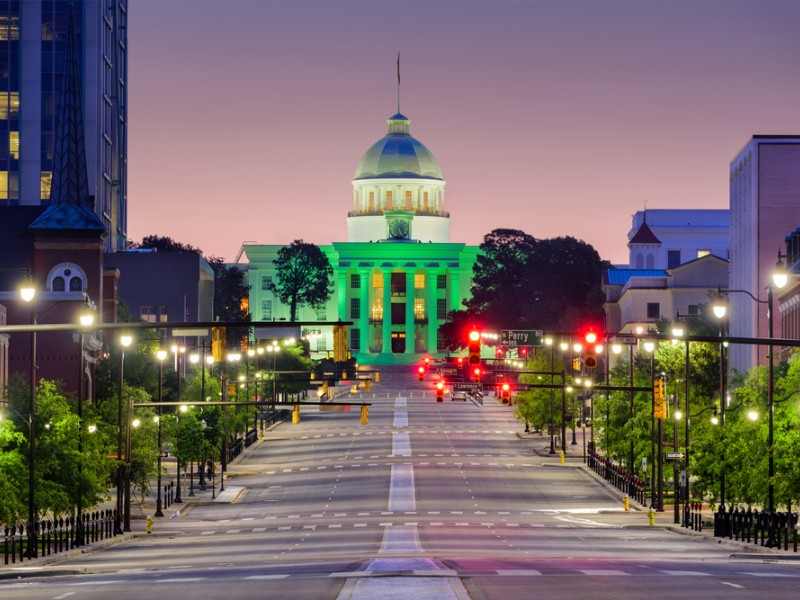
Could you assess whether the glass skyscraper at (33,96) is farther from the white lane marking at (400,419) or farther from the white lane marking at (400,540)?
the white lane marking at (400,540)

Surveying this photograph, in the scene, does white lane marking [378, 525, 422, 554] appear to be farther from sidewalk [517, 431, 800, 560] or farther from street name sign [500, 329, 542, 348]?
street name sign [500, 329, 542, 348]

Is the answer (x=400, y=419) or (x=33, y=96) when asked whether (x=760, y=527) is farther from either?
(x=33, y=96)

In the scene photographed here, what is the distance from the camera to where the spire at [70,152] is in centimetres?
12925

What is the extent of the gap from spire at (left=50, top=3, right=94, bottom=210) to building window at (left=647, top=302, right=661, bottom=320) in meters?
71.3

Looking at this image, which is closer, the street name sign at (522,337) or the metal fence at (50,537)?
the metal fence at (50,537)

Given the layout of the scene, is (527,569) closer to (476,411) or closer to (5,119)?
(476,411)

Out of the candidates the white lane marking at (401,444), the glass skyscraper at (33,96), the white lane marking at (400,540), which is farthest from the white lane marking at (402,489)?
→ the glass skyscraper at (33,96)

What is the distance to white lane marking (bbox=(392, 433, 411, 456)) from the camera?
118 meters

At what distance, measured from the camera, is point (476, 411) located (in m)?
171

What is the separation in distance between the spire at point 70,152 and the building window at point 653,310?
234 ft

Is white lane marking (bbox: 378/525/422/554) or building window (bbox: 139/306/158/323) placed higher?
building window (bbox: 139/306/158/323)

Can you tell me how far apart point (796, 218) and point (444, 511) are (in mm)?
55413

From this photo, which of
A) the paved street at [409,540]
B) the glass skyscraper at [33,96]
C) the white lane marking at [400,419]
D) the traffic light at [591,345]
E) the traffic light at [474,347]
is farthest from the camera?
the glass skyscraper at [33,96]

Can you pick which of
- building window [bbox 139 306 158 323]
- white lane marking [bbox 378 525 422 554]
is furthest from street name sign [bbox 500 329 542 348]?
building window [bbox 139 306 158 323]
